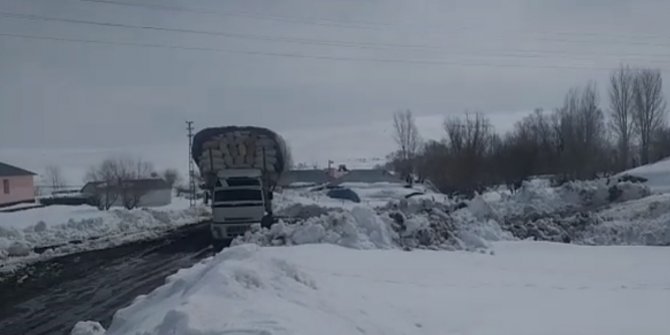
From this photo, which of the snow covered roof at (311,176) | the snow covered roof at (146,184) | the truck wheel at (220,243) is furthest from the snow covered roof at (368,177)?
the truck wheel at (220,243)

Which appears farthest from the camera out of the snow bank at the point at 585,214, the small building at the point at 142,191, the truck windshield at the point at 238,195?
the small building at the point at 142,191

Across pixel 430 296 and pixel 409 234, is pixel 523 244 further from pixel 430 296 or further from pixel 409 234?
pixel 430 296

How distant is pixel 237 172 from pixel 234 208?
151cm

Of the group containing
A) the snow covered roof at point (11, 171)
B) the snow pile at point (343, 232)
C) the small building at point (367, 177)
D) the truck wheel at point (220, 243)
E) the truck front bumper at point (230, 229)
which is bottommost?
the truck wheel at point (220, 243)

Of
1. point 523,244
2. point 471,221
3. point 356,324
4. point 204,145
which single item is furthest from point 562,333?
point 204,145

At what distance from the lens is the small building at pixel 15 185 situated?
6297 centimetres

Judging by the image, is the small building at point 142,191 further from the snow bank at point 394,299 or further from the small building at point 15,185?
the snow bank at point 394,299

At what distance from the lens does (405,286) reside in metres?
10.5

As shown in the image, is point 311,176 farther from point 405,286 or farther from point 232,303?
point 232,303

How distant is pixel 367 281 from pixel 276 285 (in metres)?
2.39

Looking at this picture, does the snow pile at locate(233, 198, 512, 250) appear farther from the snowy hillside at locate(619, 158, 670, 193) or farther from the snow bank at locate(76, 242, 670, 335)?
the snowy hillside at locate(619, 158, 670, 193)

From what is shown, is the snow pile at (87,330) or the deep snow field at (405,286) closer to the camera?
the deep snow field at (405,286)

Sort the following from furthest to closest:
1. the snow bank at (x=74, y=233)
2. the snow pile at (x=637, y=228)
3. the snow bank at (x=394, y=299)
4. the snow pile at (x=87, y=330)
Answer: the snow bank at (x=74, y=233), the snow pile at (x=637, y=228), the snow pile at (x=87, y=330), the snow bank at (x=394, y=299)

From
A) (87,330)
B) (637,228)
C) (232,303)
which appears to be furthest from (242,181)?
(232,303)
